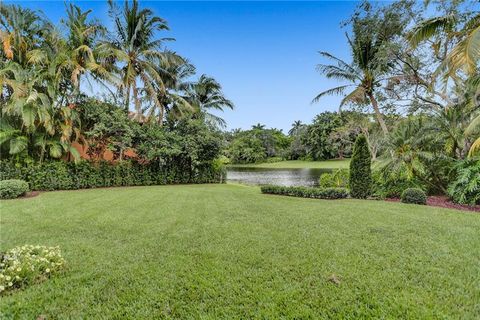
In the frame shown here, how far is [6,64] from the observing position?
34.5 feet

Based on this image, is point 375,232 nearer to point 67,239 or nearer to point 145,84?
point 67,239

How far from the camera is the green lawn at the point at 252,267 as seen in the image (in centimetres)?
254

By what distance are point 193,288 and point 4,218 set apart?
20.0 ft

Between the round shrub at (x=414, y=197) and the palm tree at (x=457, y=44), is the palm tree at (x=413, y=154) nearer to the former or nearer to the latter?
the round shrub at (x=414, y=197)

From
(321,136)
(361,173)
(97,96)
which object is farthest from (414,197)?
(321,136)

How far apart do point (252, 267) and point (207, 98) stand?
17.7m

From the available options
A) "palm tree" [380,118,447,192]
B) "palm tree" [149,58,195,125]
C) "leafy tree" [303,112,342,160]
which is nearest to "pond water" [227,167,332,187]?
"palm tree" [380,118,447,192]

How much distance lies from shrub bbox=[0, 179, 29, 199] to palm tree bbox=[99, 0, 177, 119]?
21.8ft

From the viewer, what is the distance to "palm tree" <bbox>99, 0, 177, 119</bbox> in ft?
46.1

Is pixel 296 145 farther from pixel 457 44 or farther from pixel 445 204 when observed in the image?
pixel 457 44

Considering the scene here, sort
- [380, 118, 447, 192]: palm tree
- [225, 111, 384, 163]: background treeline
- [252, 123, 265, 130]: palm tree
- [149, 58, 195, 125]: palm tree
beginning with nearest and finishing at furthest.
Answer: [380, 118, 447, 192]: palm tree → [149, 58, 195, 125]: palm tree → [225, 111, 384, 163]: background treeline → [252, 123, 265, 130]: palm tree

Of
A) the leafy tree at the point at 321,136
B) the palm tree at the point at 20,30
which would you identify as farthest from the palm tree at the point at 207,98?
the leafy tree at the point at 321,136

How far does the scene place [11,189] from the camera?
29.2 feet

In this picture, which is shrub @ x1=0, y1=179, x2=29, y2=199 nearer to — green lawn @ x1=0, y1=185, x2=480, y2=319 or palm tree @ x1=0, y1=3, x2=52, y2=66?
green lawn @ x1=0, y1=185, x2=480, y2=319
